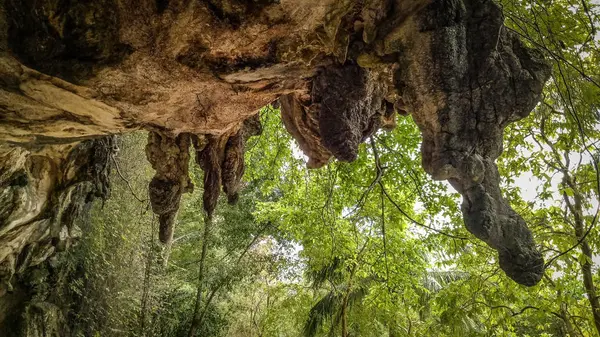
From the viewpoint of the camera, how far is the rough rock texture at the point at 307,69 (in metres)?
1.89

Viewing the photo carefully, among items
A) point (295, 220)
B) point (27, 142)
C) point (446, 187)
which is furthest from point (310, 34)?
point (295, 220)

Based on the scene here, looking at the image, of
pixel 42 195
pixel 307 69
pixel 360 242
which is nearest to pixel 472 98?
pixel 307 69

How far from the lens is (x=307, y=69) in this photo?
8.02 feet

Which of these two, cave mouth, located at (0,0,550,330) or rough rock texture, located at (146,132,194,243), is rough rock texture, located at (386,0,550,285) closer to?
cave mouth, located at (0,0,550,330)

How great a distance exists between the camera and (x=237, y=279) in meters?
8.94

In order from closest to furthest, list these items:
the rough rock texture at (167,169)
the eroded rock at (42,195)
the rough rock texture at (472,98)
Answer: the rough rock texture at (472,98) → the rough rock texture at (167,169) → the eroded rock at (42,195)

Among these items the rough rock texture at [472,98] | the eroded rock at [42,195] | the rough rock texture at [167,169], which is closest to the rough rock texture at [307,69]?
the rough rock texture at [472,98]

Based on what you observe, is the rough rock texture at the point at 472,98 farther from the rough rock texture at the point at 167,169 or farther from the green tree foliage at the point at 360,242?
the rough rock texture at the point at 167,169

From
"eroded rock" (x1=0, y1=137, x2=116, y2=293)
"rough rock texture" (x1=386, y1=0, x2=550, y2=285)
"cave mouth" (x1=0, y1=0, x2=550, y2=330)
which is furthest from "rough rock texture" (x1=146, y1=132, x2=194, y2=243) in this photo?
"rough rock texture" (x1=386, y1=0, x2=550, y2=285)

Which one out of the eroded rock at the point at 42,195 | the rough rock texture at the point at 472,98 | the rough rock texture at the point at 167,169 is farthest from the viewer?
the eroded rock at the point at 42,195

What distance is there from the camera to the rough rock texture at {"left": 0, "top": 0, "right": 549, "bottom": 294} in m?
1.89

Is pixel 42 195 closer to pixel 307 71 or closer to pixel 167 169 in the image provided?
pixel 167 169

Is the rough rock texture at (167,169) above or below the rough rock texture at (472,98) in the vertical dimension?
above

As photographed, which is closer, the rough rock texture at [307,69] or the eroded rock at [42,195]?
the rough rock texture at [307,69]
